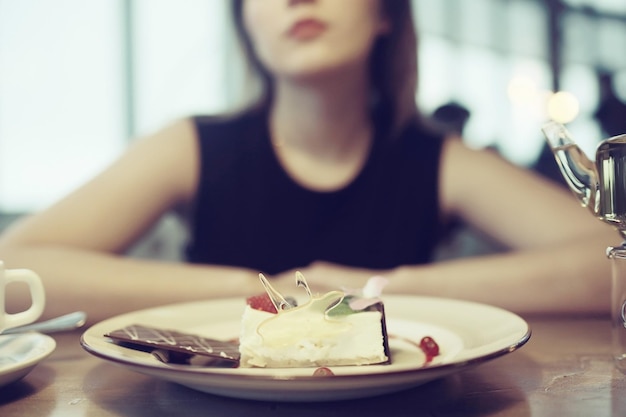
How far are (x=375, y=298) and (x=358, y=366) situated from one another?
0.08 m

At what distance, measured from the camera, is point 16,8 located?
2.89 m

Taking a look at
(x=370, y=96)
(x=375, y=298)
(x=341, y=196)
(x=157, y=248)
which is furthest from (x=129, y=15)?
(x=375, y=298)

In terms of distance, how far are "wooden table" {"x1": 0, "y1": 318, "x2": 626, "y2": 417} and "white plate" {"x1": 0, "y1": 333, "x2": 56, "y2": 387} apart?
0.02m

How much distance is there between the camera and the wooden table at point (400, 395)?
42 centimetres

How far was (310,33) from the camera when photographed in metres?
1.16

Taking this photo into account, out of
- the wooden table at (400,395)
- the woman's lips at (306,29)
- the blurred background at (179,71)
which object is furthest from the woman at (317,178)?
the blurred background at (179,71)

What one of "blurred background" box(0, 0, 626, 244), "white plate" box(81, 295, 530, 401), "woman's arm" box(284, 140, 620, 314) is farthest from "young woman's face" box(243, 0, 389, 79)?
"blurred background" box(0, 0, 626, 244)

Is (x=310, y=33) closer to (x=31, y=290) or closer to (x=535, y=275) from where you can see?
(x=535, y=275)

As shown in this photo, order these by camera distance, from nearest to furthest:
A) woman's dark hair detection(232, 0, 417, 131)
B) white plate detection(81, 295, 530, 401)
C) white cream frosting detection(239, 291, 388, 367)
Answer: white plate detection(81, 295, 530, 401)
white cream frosting detection(239, 291, 388, 367)
woman's dark hair detection(232, 0, 417, 131)

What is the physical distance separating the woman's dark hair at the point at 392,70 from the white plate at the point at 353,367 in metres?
0.83

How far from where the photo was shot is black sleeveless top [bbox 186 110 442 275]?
130 cm

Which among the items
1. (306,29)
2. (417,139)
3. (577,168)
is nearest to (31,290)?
(577,168)

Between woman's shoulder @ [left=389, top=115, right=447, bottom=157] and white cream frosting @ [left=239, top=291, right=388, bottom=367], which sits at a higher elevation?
woman's shoulder @ [left=389, top=115, right=447, bottom=157]

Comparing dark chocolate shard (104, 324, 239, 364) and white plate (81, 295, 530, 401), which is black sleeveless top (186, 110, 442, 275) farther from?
dark chocolate shard (104, 324, 239, 364)
